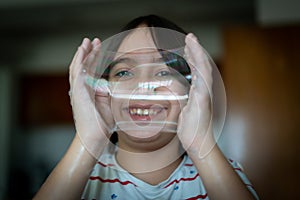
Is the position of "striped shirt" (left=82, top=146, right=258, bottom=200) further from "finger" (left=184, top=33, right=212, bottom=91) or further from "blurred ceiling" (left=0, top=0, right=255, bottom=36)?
"blurred ceiling" (left=0, top=0, right=255, bottom=36)

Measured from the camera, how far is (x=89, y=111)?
16.9 inches

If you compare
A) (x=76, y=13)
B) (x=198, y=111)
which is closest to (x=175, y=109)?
(x=198, y=111)

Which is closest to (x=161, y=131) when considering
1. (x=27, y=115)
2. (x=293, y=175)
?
(x=27, y=115)

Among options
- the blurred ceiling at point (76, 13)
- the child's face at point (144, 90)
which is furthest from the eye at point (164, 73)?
the blurred ceiling at point (76, 13)

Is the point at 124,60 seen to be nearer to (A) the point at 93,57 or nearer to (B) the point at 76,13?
(A) the point at 93,57

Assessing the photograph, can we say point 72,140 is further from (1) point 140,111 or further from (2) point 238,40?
(2) point 238,40

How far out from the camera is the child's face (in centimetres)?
43

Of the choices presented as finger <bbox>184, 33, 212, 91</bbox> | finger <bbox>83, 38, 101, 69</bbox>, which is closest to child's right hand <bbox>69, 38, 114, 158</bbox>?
finger <bbox>83, 38, 101, 69</bbox>

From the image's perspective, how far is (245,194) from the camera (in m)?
0.42

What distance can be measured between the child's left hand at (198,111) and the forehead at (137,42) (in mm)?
48

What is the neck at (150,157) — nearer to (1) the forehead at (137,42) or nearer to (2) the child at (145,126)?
(2) the child at (145,126)

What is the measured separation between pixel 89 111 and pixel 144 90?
7 cm

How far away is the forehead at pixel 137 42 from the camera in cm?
43

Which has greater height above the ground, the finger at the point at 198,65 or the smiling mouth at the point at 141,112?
the finger at the point at 198,65
